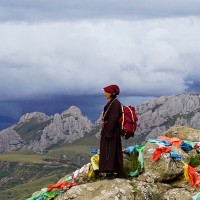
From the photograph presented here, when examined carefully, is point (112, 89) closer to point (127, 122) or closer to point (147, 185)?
point (127, 122)

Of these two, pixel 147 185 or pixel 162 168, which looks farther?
pixel 162 168

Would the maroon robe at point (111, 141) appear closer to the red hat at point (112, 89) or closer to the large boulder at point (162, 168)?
the red hat at point (112, 89)

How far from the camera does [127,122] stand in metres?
21.7

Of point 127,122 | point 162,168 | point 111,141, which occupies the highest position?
point 127,122

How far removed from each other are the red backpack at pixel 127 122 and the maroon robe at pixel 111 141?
290 mm

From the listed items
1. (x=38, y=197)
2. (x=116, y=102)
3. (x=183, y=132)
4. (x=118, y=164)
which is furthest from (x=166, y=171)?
(x=183, y=132)

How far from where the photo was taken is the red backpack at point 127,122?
21.7 meters

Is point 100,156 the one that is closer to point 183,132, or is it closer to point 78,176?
point 78,176

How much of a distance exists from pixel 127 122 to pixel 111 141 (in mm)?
1466

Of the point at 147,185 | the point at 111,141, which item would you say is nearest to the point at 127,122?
the point at 111,141

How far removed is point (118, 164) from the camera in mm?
22297

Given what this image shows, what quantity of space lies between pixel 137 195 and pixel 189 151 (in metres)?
8.47

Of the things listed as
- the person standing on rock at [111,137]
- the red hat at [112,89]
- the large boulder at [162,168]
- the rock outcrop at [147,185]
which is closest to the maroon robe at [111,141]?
the person standing on rock at [111,137]

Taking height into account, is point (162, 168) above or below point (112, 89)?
below
